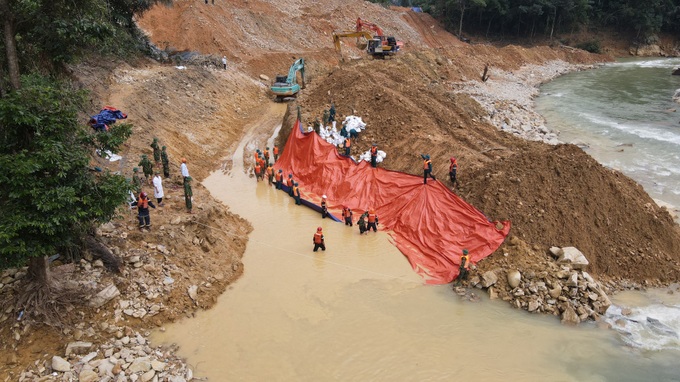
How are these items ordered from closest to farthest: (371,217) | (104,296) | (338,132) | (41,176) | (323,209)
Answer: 1. (41,176)
2. (104,296)
3. (371,217)
4. (323,209)
5. (338,132)

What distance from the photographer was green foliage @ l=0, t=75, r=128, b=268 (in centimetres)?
720

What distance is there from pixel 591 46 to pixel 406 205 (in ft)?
190

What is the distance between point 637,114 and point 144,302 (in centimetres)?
3334

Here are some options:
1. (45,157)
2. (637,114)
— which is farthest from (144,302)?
(637,114)

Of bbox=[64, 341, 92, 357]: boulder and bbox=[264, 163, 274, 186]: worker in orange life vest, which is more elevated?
bbox=[264, 163, 274, 186]: worker in orange life vest

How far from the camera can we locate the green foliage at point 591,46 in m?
58.8

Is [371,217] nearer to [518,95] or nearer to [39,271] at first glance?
[39,271]

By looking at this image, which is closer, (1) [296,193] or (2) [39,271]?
(2) [39,271]

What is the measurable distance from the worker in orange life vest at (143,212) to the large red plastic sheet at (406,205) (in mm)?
6315

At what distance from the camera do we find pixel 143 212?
11828 mm

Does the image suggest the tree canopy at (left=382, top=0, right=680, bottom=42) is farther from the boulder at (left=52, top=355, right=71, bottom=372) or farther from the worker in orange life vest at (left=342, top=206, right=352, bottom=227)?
the boulder at (left=52, top=355, right=71, bottom=372)

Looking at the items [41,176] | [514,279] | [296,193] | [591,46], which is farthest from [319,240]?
[591,46]

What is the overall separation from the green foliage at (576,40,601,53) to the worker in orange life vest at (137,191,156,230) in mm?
64322

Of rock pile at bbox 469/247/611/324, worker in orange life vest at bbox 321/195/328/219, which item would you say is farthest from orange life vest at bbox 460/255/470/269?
worker in orange life vest at bbox 321/195/328/219
